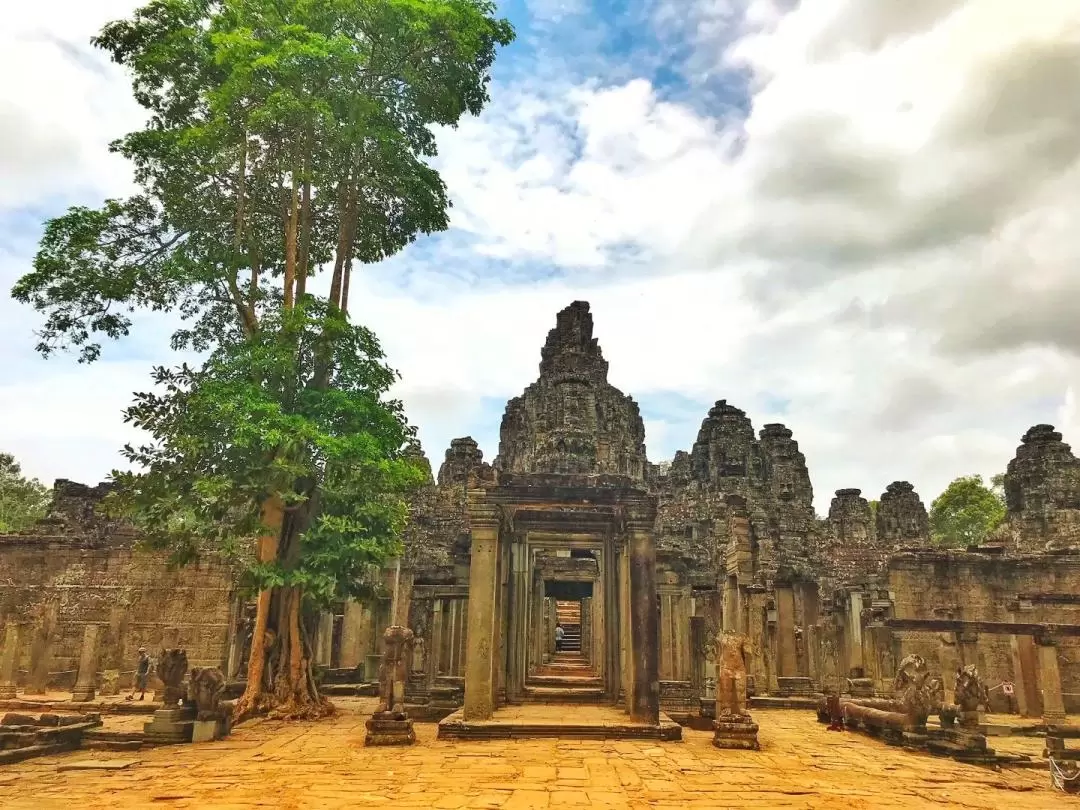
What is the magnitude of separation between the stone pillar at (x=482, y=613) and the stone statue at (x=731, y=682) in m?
3.51

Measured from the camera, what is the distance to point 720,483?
2773cm

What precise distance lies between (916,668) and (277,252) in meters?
15.9

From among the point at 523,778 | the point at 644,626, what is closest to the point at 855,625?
the point at 644,626

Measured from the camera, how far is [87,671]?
1515 cm

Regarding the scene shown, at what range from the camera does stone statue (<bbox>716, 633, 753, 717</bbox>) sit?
403 inches

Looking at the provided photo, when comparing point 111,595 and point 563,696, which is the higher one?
point 111,595

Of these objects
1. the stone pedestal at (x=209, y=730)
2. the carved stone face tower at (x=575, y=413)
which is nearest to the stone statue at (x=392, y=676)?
the stone pedestal at (x=209, y=730)

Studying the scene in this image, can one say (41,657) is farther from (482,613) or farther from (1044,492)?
(1044,492)

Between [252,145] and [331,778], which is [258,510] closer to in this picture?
[331,778]

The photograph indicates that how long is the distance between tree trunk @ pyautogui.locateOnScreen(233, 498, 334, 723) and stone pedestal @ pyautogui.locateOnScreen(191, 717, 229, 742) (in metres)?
2.09

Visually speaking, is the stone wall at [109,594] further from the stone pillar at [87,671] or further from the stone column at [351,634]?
Result: the stone pillar at [87,671]

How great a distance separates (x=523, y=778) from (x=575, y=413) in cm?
1991

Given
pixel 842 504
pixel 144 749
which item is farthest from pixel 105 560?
pixel 842 504

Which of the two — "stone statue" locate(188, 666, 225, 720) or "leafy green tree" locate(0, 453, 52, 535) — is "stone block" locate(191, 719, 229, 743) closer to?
"stone statue" locate(188, 666, 225, 720)
